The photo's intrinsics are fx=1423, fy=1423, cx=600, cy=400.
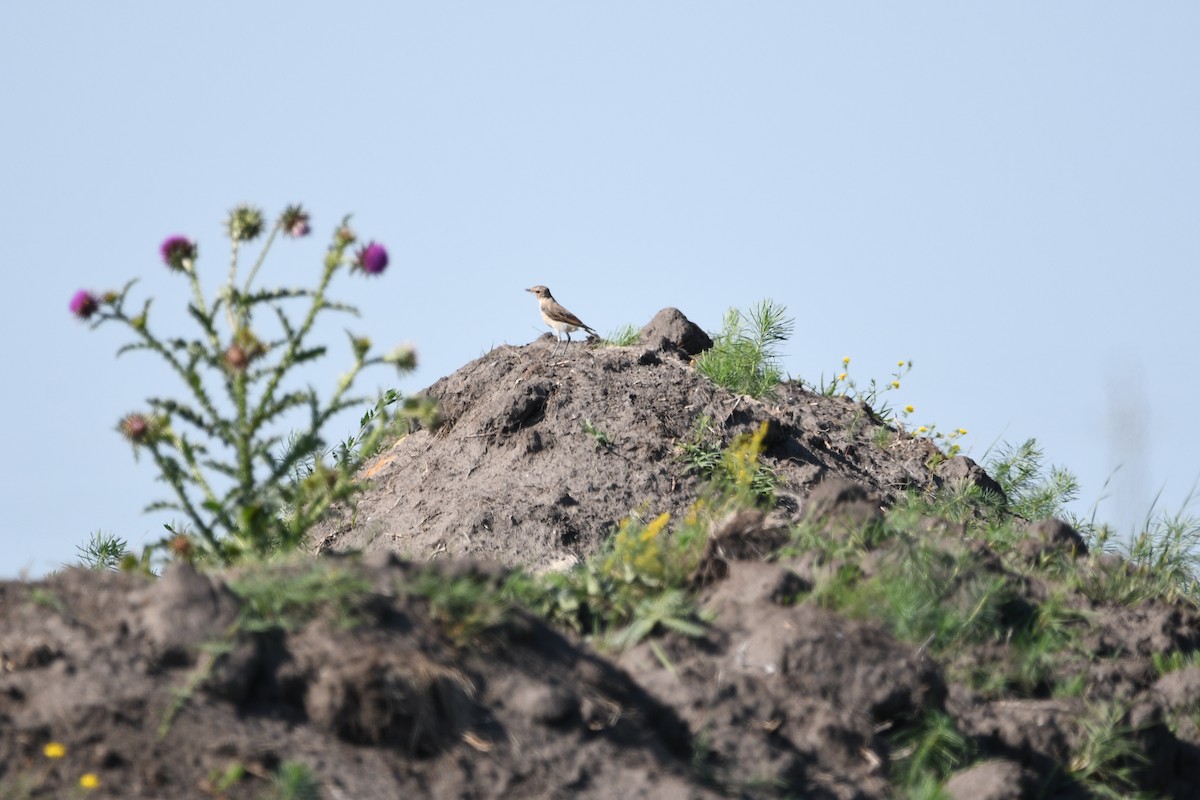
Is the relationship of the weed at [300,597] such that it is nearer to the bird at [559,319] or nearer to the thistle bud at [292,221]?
the thistle bud at [292,221]

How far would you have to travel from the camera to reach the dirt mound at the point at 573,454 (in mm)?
8234

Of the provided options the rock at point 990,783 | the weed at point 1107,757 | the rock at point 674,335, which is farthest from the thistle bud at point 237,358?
the rock at point 674,335

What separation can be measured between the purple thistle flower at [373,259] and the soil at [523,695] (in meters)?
1.21

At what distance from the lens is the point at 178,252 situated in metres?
5.50

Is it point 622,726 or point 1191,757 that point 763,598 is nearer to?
point 622,726

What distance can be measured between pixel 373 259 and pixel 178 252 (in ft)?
2.53

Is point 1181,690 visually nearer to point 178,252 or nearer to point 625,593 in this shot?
point 625,593

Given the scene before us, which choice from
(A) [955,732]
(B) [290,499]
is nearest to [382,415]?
(B) [290,499]

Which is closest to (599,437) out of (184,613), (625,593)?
(625,593)

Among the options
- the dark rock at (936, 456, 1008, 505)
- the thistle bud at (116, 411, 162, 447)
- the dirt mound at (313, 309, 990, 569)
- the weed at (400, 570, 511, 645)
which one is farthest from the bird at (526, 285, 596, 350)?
the weed at (400, 570, 511, 645)

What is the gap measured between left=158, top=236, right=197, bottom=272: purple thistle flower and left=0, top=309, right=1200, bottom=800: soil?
4.84 ft

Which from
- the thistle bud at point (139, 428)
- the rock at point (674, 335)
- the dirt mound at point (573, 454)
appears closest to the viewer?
the thistle bud at point (139, 428)

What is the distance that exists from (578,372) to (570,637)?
436cm

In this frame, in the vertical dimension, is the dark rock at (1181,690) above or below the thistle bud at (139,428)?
below
